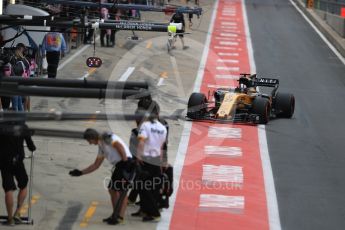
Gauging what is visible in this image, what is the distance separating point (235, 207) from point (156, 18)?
1035 inches

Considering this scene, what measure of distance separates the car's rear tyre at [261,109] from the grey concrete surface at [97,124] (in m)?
1.98

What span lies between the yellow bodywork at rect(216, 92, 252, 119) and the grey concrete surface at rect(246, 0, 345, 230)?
95 cm

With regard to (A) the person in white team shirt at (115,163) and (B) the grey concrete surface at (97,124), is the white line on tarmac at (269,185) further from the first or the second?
(A) the person in white team shirt at (115,163)

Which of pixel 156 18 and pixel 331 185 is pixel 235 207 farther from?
pixel 156 18

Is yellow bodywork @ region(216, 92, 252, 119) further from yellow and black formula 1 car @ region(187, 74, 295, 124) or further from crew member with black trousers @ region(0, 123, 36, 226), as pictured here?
crew member with black trousers @ region(0, 123, 36, 226)

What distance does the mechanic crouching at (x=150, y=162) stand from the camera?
46.4ft

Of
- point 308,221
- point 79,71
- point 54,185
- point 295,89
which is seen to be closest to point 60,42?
point 79,71

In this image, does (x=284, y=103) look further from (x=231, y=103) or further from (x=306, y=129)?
(x=231, y=103)

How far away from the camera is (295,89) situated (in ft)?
95.7

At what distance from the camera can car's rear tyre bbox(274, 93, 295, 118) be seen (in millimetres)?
23641

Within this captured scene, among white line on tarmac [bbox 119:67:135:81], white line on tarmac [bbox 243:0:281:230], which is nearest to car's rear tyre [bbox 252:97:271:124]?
white line on tarmac [bbox 243:0:281:230]

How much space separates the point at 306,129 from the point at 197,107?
290 cm

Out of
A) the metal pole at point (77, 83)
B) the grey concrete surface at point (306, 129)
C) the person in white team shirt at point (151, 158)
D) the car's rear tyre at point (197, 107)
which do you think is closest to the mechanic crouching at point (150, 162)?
the person in white team shirt at point (151, 158)

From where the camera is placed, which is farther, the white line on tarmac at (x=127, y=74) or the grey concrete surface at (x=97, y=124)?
the white line on tarmac at (x=127, y=74)
